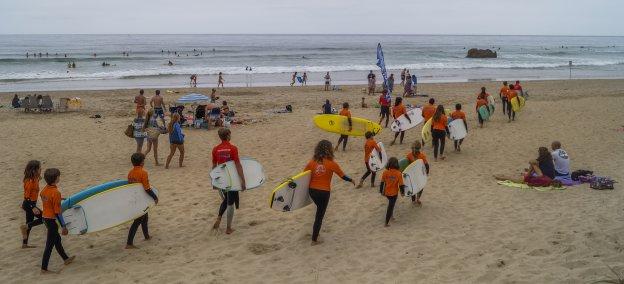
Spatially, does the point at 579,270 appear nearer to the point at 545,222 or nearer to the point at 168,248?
the point at 545,222

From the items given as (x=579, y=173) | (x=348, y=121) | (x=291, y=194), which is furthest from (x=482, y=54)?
(x=291, y=194)

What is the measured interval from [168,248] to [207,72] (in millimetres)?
38354

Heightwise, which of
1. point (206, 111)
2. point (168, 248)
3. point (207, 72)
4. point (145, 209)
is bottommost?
point (168, 248)

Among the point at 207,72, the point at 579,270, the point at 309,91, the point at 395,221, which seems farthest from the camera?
the point at 207,72

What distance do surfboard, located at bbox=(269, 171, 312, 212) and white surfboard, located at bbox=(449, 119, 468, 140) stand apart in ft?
20.4

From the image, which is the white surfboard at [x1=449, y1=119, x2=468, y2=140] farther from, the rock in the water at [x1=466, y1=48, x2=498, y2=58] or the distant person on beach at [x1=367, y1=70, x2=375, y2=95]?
the rock in the water at [x1=466, y1=48, x2=498, y2=58]

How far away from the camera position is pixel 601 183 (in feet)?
27.9

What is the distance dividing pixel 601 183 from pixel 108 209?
→ 8117 mm

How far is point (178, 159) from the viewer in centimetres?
1160

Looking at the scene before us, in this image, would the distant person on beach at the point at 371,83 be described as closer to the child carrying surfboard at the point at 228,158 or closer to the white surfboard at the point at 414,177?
the white surfboard at the point at 414,177

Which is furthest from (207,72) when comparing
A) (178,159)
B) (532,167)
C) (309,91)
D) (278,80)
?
(532,167)

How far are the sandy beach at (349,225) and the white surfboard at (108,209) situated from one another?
1.60 feet

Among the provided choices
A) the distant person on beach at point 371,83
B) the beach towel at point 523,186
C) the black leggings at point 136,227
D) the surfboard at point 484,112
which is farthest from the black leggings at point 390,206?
the distant person on beach at point 371,83

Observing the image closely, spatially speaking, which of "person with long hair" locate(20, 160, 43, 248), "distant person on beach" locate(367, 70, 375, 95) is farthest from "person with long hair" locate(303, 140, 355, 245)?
"distant person on beach" locate(367, 70, 375, 95)
